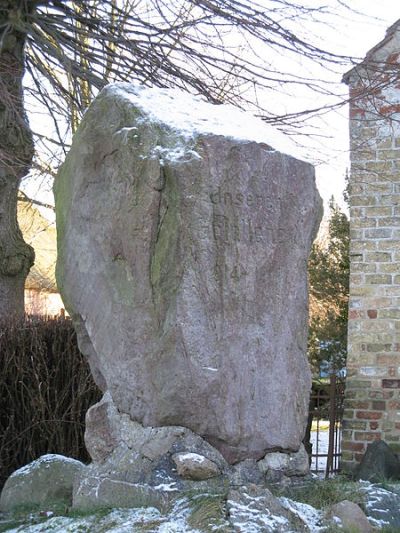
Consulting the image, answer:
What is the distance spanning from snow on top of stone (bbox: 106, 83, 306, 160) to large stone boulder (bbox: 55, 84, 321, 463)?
11 mm

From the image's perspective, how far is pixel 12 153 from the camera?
267 inches

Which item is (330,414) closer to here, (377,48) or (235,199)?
→ (377,48)

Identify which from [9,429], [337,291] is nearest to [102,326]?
[9,429]

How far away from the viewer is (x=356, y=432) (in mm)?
6375

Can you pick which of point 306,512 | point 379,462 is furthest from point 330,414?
point 306,512

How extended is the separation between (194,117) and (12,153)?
3.81m

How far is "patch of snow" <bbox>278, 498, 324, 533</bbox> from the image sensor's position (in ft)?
9.41

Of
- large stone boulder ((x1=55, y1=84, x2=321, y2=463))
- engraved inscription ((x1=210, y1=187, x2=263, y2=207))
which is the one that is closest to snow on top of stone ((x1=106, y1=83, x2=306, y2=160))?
large stone boulder ((x1=55, y1=84, x2=321, y2=463))

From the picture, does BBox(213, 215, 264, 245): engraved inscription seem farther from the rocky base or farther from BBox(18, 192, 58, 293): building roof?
BBox(18, 192, 58, 293): building roof

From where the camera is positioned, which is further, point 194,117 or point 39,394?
point 39,394

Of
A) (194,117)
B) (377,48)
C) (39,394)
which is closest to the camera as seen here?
(194,117)

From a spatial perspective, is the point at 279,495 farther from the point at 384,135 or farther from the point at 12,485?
the point at 384,135

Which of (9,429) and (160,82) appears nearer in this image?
(9,429)

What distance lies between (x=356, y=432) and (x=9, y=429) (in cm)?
276
